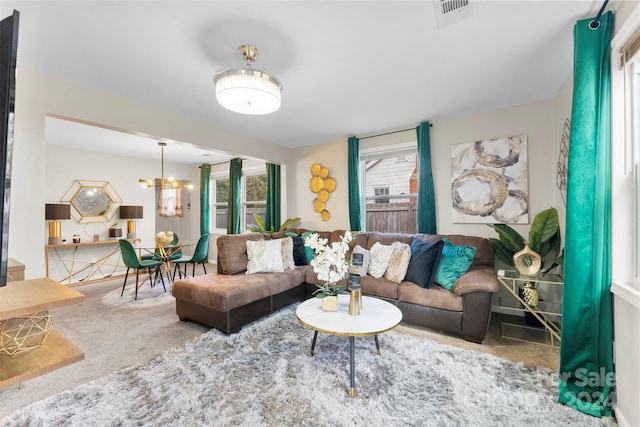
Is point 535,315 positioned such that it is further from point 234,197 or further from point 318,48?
point 234,197

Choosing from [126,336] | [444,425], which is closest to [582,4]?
[444,425]

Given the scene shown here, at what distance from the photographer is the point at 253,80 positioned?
5.98 feet

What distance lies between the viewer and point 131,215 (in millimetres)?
5414

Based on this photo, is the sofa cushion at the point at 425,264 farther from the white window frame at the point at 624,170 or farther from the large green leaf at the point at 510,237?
the white window frame at the point at 624,170

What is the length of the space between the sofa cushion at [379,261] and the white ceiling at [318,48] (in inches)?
67.6

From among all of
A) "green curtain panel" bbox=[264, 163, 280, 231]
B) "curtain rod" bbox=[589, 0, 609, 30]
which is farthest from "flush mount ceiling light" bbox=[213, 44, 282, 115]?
"green curtain panel" bbox=[264, 163, 280, 231]

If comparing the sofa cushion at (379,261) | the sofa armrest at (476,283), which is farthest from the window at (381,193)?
the sofa armrest at (476,283)

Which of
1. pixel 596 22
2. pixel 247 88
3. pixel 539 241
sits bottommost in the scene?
pixel 539 241

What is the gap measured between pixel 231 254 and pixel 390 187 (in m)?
2.54

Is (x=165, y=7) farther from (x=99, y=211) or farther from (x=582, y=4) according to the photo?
(x=99, y=211)

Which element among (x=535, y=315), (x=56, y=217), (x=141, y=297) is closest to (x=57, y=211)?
(x=56, y=217)

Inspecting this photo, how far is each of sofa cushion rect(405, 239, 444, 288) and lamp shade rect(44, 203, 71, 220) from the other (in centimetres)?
549

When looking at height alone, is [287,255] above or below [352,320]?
above

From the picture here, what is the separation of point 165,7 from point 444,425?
296 centimetres
